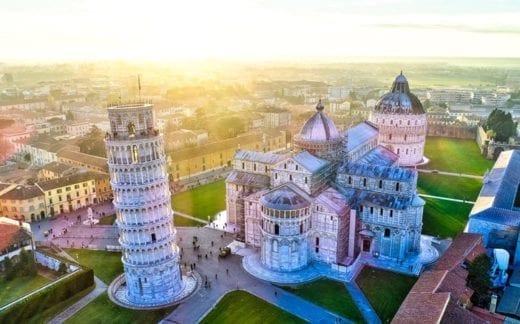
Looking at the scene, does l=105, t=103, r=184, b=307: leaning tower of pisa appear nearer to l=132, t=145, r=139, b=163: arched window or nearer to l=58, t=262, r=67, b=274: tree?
l=132, t=145, r=139, b=163: arched window

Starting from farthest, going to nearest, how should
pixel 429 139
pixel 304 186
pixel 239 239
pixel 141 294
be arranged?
pixel 429 139 < pixel 239 239 < pixel 304 186 < pixel 141 294

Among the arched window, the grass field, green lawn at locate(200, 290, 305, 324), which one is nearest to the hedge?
green lawn at locate(200, 290, 305, 324)

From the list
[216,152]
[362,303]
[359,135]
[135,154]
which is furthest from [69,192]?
[362,303]

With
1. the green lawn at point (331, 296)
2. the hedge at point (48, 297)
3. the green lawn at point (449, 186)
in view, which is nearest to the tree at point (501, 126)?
the green lawn at point (449, 186)

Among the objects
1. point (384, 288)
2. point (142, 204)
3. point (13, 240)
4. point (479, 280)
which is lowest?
point (384, 288)

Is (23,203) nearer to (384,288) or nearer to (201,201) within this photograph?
(201,201)

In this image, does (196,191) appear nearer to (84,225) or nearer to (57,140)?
(84,225)

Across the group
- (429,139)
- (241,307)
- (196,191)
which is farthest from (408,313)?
(429,139)
